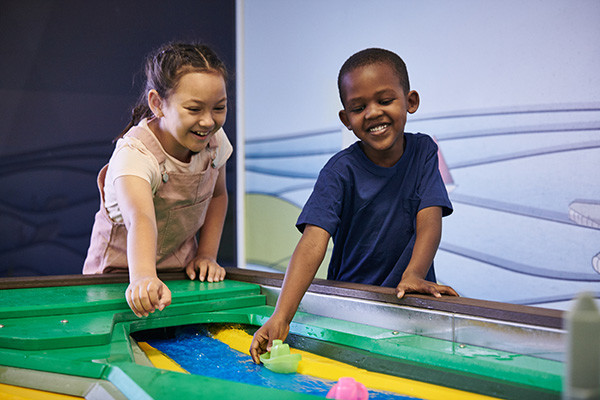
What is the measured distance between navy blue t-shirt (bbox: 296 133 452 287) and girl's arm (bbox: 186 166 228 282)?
390 mm

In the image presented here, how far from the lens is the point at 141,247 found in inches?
48.7

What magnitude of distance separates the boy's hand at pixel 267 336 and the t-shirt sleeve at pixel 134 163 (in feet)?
1.77

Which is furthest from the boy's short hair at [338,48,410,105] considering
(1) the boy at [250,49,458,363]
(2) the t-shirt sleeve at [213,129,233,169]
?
(2) the t-shirt sleeve at [213,129,233,169]

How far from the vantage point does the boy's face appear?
1.31 m

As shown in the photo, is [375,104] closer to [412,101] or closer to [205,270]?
[412,101]

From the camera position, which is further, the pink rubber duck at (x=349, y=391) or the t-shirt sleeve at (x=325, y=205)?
the t-shirt sleeve at (x=325, y=205)

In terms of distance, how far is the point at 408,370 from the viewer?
92 cm

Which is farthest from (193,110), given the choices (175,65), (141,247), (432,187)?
(432,187)

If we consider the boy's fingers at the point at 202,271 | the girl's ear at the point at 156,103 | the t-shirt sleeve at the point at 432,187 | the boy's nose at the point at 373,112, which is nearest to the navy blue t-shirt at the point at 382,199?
the t-shirt sleeve at the point at 432,187

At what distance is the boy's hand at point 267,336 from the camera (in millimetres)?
1025

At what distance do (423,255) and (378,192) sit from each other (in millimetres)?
203

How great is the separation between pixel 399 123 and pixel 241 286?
577 millimetres

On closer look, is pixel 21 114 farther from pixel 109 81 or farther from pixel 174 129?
pixel 174 129

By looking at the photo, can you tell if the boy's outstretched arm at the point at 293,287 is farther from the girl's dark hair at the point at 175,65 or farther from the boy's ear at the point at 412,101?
the girl's dark hair at the point at 175,65
